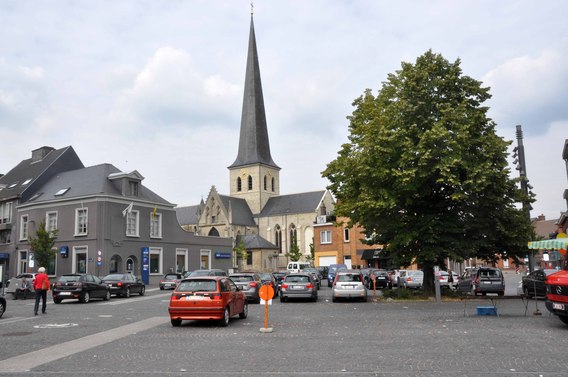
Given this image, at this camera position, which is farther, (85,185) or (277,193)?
(277,193)

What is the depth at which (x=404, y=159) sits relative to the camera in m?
22.9

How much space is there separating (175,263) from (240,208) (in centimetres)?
4728

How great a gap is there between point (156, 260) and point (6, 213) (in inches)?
651

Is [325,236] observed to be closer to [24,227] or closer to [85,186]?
[85,186]

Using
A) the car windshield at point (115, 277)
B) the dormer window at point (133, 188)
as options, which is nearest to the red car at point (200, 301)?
the car windshield at point (115, 277)

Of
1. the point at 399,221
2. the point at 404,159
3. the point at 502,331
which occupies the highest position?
the point at 404,159

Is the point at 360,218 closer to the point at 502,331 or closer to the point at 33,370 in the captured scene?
the point at 502,331

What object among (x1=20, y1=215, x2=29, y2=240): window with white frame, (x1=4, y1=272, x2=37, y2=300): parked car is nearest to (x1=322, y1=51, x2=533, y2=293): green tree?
(x1=4, y1=272, x2=37, y2=300): parked car

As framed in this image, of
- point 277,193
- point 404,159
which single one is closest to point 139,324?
point 404,159

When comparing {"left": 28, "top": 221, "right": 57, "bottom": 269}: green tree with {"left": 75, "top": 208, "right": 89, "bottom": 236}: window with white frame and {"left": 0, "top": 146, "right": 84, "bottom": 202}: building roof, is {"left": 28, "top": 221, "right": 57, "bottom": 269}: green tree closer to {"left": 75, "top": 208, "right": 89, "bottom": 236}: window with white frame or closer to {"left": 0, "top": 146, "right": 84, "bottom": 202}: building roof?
{"left": 75, "top": 208, "right": 89, "bottom": 236}: window with white frame

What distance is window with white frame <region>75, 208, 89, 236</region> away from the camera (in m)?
43.5

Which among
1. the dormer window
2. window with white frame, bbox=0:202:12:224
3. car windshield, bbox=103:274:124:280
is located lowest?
car windshield, bbox=103:274:124:280

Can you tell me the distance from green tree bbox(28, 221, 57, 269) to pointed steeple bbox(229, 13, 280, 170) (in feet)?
185

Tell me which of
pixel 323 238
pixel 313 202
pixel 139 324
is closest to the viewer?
pixel 139 324
